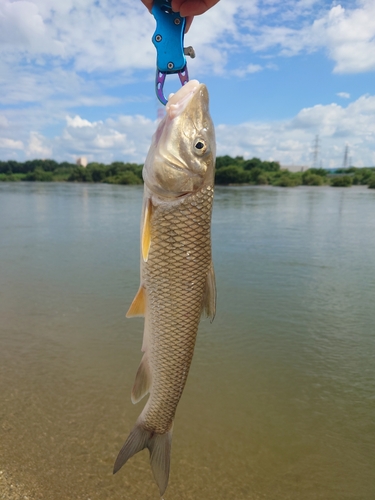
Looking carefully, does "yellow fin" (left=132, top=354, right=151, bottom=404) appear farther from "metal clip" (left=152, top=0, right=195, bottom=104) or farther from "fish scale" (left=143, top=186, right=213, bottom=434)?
"metal clip" (left=152, top=0, right=195, bottom=104)

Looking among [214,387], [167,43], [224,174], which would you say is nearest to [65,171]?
[224,174]

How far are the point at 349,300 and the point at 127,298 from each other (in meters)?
3.88

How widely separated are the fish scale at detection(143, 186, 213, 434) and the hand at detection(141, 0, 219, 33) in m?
Result: 0.99

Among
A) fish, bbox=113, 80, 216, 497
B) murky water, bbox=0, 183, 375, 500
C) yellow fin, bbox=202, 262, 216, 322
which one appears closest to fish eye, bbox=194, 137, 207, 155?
fish, bbox=113, 80, 216, 497

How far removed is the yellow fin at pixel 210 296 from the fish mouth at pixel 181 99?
789 millimetres

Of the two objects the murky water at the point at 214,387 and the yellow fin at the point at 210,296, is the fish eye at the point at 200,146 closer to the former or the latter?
the yellow fin at the point at 210,296

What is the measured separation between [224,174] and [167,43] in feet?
195

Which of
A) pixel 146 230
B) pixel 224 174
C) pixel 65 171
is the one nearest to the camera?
pixel 146 230

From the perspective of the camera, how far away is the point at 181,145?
215 centimetres

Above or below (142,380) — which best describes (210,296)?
above

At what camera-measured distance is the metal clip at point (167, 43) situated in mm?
2316

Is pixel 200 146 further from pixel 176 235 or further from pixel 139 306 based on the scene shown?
pixel 139 306

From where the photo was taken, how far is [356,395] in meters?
4.62

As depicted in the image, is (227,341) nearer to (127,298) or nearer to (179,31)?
(127,298)
